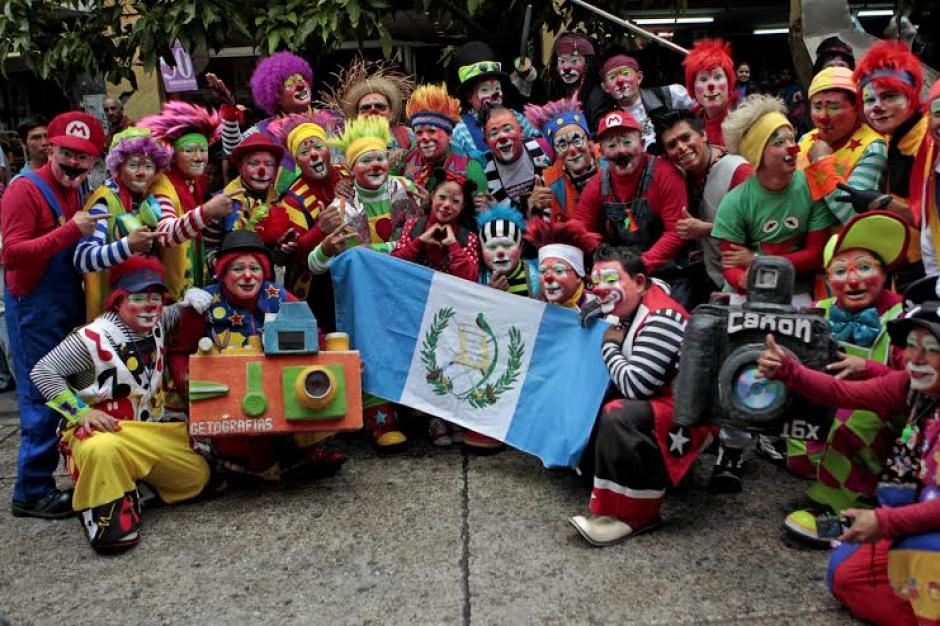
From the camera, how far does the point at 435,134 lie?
17.6 ft

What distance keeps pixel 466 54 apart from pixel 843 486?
3755 millimetres

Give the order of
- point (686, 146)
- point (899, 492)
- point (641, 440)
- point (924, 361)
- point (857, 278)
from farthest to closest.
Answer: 1. point (686, 146)
2. point (641, 440)
3. point (857, 278)
4. point (899, 492)
5. point (924, 361)

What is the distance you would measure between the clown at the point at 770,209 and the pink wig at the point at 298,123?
2.51 meters

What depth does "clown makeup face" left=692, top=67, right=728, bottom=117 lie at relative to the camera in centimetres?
508

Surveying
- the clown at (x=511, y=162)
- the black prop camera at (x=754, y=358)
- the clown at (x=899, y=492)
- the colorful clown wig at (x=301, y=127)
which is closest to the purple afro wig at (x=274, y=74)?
the colorful clown wig at (x=301, y=127)

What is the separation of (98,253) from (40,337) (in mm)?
533

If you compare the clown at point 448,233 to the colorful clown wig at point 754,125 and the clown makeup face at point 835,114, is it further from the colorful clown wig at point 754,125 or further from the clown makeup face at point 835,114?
the clown makeup face at point 835,114

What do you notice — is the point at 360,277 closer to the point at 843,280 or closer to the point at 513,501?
the point at 513,501

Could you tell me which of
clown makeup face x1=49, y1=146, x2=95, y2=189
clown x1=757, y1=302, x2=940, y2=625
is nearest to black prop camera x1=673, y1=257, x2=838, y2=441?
clown x1=757, y1=302, x2=940, y2=625

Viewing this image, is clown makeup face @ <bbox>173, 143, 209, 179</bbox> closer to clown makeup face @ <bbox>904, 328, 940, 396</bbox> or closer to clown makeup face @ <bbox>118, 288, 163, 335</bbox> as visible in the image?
clown makeup face @ <bbox>118, 288, 163, 335</bbox>

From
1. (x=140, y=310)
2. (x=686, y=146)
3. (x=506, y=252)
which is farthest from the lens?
(x=506, y=252)

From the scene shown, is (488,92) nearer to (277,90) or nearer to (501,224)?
(501,224)

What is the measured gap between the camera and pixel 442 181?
16.1 ft

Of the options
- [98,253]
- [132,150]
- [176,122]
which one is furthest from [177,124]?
[98,253]
